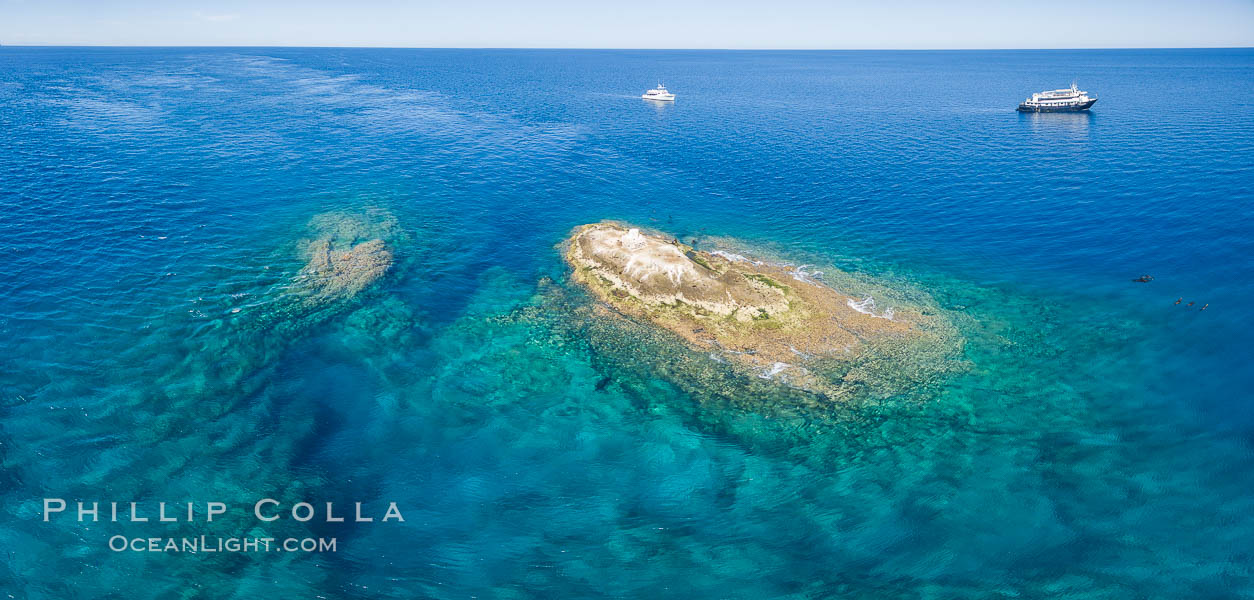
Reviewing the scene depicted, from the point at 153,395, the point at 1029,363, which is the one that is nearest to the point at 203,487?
the point at 153,395

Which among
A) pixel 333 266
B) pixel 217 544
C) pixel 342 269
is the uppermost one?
pixel 333 266

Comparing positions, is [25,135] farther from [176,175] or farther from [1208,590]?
[1208,590]

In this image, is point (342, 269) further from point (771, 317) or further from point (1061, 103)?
point (1061, 103)

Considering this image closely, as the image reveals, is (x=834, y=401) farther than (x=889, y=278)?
No

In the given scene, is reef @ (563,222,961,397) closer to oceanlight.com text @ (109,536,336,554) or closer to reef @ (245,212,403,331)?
reef @ (245,212,403,331)

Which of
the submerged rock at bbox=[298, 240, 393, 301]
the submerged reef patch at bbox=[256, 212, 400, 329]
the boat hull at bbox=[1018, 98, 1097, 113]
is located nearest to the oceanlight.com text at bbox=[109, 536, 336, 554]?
the submerged reef patch at bbox=[256, 212, 400, 329]

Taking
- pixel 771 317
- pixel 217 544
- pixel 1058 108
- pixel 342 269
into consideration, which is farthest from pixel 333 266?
pixel 1058 108
